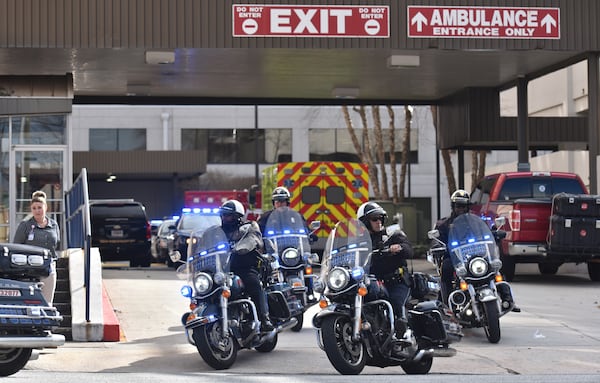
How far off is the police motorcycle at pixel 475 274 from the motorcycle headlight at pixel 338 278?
3.25m

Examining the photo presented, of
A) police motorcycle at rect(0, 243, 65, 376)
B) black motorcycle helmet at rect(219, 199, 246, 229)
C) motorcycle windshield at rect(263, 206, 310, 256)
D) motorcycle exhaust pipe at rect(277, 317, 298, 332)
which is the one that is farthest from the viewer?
motorcycle windshield at rect(263, 206, 310, 256)

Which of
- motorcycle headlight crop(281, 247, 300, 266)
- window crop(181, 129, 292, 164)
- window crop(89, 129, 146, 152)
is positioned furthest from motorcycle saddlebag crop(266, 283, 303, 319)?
window crop(89, 129, 146, 152)

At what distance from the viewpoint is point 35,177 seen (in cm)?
2180

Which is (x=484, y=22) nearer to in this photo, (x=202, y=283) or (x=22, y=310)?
(x=202, y=283)

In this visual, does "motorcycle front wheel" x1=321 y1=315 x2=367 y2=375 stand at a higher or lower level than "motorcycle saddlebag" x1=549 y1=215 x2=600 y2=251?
lower

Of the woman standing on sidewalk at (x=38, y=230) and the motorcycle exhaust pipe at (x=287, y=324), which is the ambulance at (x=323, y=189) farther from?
the woman standing on sidewalk at (x=38, y=230)

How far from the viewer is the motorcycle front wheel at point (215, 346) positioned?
10539mm

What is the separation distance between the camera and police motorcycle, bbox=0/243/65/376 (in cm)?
933

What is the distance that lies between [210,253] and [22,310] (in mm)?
2297

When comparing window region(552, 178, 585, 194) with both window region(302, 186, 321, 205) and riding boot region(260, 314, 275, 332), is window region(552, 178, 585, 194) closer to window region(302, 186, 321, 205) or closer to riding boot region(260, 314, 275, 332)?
window region(302, 186, 321, 205)

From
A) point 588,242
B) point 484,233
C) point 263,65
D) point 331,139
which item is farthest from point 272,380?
point 331,139

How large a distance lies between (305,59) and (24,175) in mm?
6381

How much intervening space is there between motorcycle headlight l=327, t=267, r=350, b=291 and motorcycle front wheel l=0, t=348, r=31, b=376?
283 centimetres

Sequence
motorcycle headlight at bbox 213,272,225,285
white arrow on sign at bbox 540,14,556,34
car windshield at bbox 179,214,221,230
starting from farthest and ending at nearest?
car windshield at bbox 179,214,221,230 < white arrow on sign at bbox 540,14,556,34 < motorcycle headlight at bbox 213,272,225,285
